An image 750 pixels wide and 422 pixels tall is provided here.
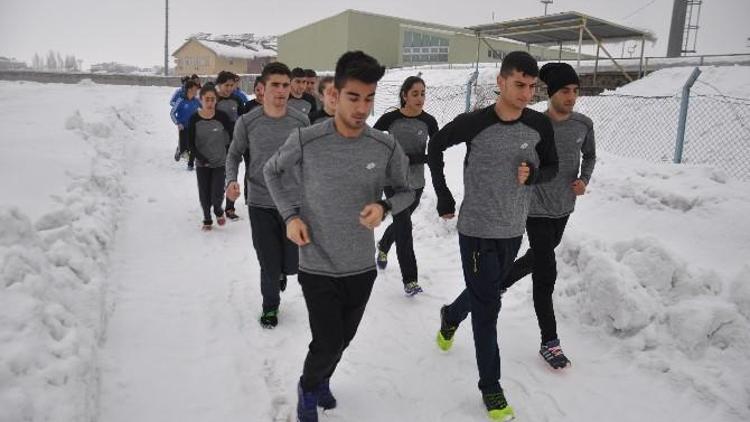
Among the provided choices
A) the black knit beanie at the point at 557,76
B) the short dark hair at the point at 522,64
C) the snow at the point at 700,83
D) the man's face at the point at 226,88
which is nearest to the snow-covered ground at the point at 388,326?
the black knit beanie at the point at 557,76

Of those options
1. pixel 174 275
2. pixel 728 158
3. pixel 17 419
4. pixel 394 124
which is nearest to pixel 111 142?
pixel 174 275

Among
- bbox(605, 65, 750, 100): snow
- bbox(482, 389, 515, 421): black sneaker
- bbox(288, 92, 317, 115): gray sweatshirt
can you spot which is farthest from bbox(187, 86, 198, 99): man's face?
bbox(605, 65, 750, 100): snow

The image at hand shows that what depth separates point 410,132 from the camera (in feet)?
17.3

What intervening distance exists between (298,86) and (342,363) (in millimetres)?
5383

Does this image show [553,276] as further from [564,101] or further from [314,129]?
[314,129]

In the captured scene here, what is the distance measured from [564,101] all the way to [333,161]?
2.06 m

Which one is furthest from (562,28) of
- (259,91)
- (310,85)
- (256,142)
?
(256,142)

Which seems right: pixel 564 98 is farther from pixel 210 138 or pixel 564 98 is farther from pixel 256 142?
pixel 210 138

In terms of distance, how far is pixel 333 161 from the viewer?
9.25 feet

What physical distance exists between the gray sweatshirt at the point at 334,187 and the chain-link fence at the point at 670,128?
9.36m

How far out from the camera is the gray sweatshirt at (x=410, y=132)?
525cm

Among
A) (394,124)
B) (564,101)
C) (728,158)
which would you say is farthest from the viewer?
(728,158)

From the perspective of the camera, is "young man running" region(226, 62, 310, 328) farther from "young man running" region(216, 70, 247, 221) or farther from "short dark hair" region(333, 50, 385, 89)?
"young man running" region(216, 70, 247, 221)

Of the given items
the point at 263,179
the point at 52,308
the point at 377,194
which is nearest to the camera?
the point at 377,194
